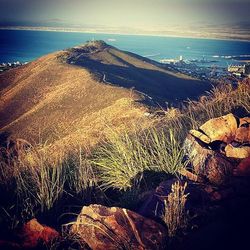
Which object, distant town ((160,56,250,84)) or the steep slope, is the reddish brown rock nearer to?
distant town ((160,56,250,84))

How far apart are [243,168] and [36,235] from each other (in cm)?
287

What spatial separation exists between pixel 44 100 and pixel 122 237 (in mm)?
25476

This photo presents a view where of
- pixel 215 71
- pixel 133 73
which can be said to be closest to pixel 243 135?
pixel 215 71

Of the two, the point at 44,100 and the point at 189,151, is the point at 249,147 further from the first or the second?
the point at 44,100

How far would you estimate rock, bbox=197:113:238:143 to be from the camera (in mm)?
6312

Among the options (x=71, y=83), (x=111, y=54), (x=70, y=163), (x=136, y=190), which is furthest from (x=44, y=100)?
(x=136, y=190)

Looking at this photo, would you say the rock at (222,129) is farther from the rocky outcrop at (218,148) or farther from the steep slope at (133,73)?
the steep slope at (133,73)

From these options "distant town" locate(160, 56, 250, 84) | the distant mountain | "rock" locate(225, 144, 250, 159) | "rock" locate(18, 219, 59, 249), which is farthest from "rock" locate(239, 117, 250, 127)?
the distant mountain

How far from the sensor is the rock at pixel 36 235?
173 inches

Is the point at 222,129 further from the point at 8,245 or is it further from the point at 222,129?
the point at 8,245

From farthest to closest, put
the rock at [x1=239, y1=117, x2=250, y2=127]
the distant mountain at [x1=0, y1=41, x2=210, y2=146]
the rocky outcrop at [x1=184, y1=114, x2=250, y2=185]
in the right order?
1. the distant mountain at [x1=0, y1=41, x2=210, y2=146]
2. the rock at [x1=239, y1=117, x2=250, y2=127]
3. the rocky outcrop at [x1=184, y1=114, x2=250, y2=185]

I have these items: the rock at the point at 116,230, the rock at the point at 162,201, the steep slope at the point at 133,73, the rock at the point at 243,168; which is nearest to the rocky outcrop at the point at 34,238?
the rock at the point at 116,230

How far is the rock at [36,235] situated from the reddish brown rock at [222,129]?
327cm

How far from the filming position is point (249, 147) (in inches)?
215
